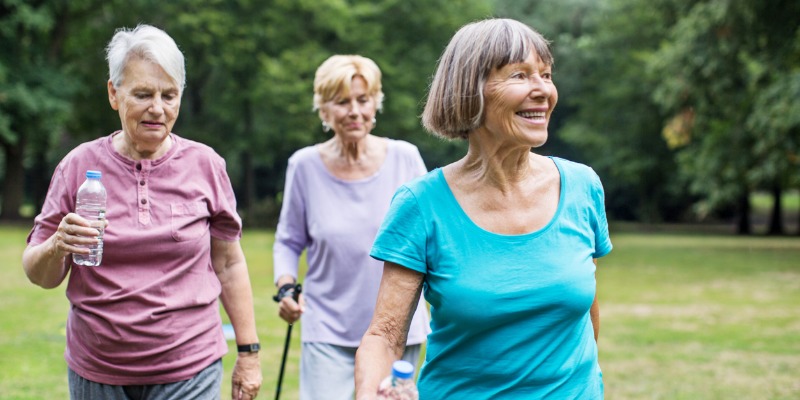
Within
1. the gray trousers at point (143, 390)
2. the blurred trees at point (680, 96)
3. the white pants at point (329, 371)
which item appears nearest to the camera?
the gray trousers at point (143, 390)

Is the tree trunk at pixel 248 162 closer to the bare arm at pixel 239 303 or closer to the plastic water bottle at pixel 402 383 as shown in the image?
the bare arm at pixel 239 303

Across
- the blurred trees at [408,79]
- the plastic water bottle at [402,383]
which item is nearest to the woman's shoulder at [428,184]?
the plastic water bottle at [402,383]

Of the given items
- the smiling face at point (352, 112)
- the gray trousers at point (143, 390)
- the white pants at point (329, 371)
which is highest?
the smiling face at point (352, 112)

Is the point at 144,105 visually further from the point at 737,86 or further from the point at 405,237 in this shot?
the point at 737,86

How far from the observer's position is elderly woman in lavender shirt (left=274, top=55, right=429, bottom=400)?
15.3ft

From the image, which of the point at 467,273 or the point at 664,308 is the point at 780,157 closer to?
the point at 664,308

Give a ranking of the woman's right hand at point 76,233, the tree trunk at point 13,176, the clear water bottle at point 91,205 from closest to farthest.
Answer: the woman's right hand at point 76,233
the clear water bottle at point 91,205
the tree trunk at point 13,176

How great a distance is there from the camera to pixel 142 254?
130 inches

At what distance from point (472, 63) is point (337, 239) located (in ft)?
7.20

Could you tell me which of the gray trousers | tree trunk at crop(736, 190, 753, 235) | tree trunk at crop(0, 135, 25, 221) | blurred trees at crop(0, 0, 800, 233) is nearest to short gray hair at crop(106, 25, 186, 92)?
the gray trousers

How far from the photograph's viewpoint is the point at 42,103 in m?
34.8

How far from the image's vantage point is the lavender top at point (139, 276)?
3.28 meters

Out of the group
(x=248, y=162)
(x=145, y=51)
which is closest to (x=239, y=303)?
(x=145, y=51)

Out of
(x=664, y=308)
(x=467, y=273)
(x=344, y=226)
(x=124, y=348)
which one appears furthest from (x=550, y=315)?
(x=664, y=308)
